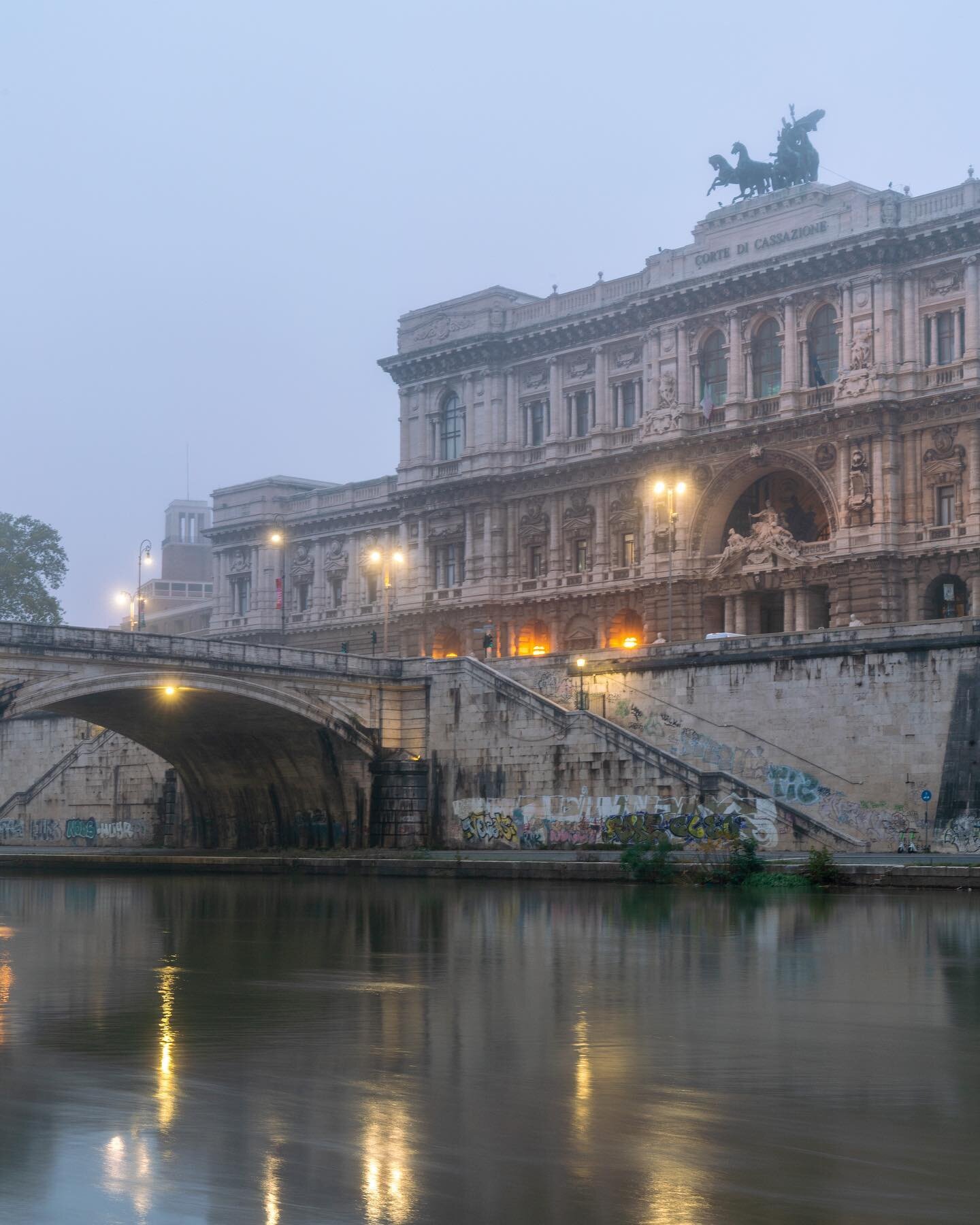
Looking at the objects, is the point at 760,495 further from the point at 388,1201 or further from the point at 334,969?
the point at 388,1201

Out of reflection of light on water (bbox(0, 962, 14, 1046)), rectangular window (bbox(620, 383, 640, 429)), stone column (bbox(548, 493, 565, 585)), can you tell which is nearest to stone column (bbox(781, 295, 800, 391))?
rectangular window (bbox(620, 383, 640, 429))

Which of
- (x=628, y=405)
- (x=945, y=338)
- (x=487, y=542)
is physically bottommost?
(x=487, y=542)

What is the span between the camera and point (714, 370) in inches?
2697

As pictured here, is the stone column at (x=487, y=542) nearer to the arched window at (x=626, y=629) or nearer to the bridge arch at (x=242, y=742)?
the arched window at (x=626, y=629)

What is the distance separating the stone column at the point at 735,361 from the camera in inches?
2621

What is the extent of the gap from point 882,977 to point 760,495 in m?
47.2

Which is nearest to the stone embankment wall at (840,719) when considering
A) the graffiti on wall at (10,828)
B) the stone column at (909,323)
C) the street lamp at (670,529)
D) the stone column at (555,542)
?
the street lamp at (670,529)

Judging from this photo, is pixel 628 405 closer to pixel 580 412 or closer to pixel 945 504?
pixel 580 412

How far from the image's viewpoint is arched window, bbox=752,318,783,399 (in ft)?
219

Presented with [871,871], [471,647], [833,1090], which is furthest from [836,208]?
[833,1090]

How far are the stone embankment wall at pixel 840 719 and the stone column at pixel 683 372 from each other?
1634cm

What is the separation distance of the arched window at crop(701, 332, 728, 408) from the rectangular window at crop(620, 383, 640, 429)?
3.88m

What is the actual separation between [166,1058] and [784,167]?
59.4 metres

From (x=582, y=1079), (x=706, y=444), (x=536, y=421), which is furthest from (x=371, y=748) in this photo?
(x=582, y=1079)
